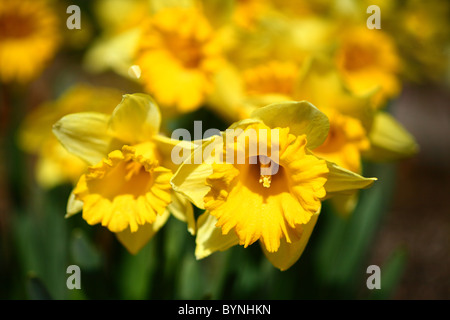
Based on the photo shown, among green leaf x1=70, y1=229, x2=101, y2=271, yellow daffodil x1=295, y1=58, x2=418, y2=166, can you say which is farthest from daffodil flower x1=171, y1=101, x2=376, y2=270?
green leaf x1=70, y1=229, x2=101, y2=271

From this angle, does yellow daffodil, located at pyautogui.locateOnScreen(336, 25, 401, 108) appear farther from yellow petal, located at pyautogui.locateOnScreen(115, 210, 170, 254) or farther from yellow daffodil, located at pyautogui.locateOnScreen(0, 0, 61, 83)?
yellow daffodil, located at pyautogui.locateOnScreen(0, 0, 61, 83)

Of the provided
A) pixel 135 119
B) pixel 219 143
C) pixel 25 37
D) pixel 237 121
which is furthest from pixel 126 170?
pixel 25 37

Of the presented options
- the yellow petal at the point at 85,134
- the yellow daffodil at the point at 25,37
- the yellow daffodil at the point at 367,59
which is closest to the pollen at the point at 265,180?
the yellow petal at the point at 85,134

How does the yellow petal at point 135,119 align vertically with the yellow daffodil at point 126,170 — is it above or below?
above

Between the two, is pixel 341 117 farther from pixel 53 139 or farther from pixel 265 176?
pixel 53 139

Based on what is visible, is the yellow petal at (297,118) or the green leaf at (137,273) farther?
the green leaf at (137,273)

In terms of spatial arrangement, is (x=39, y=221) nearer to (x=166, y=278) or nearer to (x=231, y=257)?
(x=166, y=278)

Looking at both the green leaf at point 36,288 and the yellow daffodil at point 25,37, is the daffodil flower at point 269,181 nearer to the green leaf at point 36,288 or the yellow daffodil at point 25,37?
the green leaf at point 36,288
